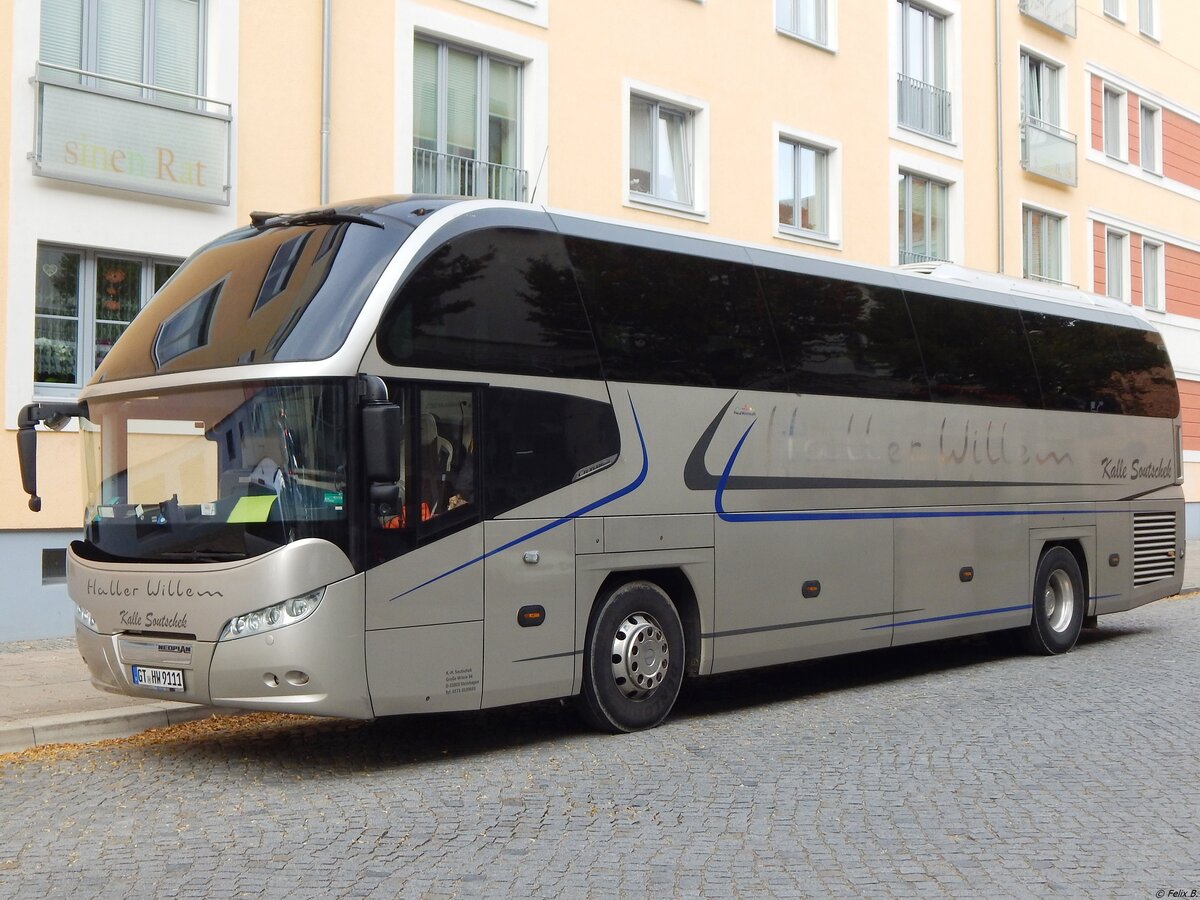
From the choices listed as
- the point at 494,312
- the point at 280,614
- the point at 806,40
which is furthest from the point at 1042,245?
the point at 280,614

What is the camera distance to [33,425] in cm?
883

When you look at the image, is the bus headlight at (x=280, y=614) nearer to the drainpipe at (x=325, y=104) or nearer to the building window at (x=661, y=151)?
the drainpipe at (x=325, y=104)

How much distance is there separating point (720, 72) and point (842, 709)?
13.8 meters

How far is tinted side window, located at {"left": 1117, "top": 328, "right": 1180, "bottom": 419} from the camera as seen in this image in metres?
15.4

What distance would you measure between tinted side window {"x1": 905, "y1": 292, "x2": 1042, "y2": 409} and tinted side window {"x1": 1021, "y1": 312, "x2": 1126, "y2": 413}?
25cm

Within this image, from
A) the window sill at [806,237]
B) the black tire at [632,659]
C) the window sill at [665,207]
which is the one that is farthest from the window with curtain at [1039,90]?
the black tire at [632,659]

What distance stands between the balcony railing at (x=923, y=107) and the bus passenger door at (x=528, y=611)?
1894cm

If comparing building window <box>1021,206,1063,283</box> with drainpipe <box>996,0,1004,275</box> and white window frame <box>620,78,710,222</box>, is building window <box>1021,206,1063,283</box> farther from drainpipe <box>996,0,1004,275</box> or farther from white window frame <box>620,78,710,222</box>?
white window frame <box>620,78,710,222</box>

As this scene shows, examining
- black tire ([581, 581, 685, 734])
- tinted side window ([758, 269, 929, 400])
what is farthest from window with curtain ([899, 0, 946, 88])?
black tire ([581, 581, 685, 734])

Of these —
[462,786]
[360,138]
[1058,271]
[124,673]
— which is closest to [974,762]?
[462,786]

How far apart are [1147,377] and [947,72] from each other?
13161mm

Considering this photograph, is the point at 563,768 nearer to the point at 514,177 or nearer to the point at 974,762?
the point at 974,762

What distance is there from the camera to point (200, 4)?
51.8 ft

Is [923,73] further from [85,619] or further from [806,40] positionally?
[85,619]
